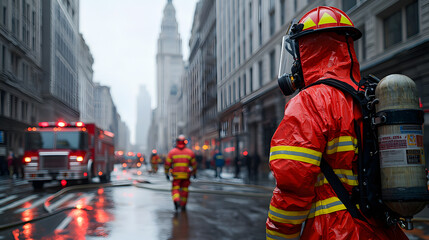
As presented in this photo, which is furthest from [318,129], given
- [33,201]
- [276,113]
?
[276,113]

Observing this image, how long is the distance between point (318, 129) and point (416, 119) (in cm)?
49

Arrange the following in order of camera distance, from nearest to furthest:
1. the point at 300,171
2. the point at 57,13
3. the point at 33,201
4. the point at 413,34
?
the point at 300,171 < the point at 33,201 < the point at 413,34 < the point at 57,13

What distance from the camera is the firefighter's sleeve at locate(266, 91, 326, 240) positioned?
194cm

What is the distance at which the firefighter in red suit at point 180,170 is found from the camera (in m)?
9.59

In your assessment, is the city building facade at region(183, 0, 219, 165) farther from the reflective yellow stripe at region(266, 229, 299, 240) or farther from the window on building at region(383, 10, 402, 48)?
the reflective yellow stripe at region(266, 229, 299, 240)

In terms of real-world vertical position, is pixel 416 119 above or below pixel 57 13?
below

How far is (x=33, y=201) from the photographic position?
12.0m

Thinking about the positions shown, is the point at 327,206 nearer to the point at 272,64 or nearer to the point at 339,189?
the point at 339,189

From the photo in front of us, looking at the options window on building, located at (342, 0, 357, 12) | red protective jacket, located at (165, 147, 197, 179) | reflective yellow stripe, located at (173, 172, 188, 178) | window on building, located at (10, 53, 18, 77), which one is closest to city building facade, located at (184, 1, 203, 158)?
window on building, located at (342, 0, 357, 12)

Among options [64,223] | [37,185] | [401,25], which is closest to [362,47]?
[401,25]

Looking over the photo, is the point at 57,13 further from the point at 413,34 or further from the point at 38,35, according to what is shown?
the point at 413,34

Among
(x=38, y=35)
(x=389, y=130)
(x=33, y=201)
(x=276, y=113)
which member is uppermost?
(x=38, y=35)

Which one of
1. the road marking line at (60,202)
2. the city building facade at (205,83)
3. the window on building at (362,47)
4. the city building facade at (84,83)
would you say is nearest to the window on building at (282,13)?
the window on building at (362,47)

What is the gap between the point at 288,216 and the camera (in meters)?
2.01
